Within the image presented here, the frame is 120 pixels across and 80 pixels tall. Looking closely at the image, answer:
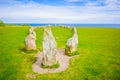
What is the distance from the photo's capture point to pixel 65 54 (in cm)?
2638

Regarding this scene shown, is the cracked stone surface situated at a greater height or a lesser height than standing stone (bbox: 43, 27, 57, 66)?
lesser

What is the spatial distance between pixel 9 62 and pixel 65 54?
28.7 feet

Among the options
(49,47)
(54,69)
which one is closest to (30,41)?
(49,47)

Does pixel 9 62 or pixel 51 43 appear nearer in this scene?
pixel 51 43

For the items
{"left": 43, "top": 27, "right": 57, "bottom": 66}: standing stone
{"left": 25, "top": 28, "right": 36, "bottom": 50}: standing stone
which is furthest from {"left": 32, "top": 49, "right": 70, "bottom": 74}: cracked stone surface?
{"left": 25, "top": 28, "right": 36, "bottom": 50}: standing stone

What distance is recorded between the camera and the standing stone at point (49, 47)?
20609 millimetres

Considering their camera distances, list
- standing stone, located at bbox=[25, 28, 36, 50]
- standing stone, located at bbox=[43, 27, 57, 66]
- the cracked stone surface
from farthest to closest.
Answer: standing stone, located at bbox=[25, 28, 36, 50]
standing stone, located at bbox=[43, 27, 57, 66]
the cracked stone surface

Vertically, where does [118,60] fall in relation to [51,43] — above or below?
below

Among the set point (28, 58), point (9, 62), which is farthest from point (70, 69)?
point (9, 62)

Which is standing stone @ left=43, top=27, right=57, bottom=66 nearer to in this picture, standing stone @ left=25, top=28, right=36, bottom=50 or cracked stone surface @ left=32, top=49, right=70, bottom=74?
cracked stone surface @ left=32, top=49, right=70, bottom=74

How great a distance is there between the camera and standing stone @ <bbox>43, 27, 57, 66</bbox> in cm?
2061

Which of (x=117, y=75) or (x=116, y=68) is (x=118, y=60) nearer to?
(x=116, y=68)

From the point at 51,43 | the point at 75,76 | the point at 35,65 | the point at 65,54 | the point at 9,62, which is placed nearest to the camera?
the point at 75,76

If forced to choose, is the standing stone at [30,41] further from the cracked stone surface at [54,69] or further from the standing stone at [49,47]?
the standing stone at [49,47]
